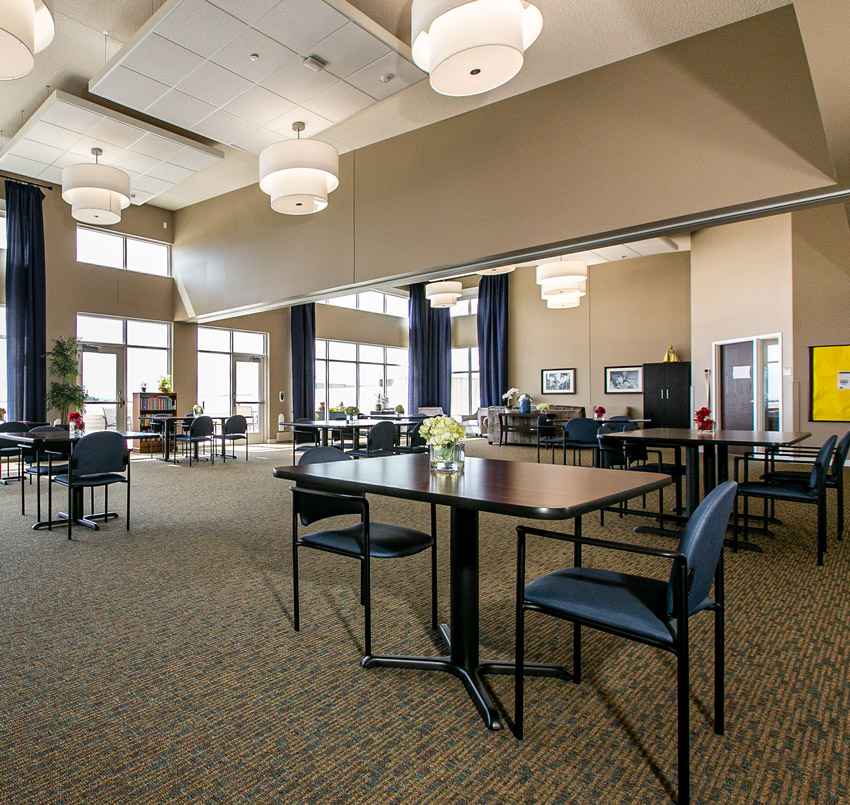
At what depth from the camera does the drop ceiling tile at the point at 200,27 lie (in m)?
4.69

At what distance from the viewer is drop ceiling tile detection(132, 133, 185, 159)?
7711mm

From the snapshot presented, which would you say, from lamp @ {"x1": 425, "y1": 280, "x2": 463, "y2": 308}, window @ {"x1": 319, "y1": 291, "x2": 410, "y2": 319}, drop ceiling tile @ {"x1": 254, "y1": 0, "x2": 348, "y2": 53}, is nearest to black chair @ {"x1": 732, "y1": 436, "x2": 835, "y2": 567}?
drop ceiling tile @ {"x1": 254, "y1": 0, "x2": 348, "y2": 53}

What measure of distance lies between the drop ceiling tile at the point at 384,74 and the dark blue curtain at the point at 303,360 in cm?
844

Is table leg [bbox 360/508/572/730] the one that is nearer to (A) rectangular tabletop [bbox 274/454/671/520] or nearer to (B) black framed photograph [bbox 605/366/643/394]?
(A) rectangular tabletop [bbox 274/454/671/520]

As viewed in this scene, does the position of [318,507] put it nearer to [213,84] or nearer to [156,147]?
[213,84]

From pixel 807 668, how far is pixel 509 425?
36.8 ft

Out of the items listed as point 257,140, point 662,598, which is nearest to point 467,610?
point 662,598

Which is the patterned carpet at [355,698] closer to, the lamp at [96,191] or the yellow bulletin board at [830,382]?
the lamp at [96,191]

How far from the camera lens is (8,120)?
7711 mm

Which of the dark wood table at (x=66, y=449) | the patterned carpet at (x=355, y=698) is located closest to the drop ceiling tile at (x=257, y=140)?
the dark wood table at (x=66, y=449)

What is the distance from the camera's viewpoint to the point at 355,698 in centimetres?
211

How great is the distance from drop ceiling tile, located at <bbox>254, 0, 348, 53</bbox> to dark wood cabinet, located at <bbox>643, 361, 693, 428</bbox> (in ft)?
34.7

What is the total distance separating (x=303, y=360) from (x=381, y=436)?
7679 millimetres

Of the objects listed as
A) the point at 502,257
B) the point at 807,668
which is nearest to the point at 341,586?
Answer: the point at 807,668
